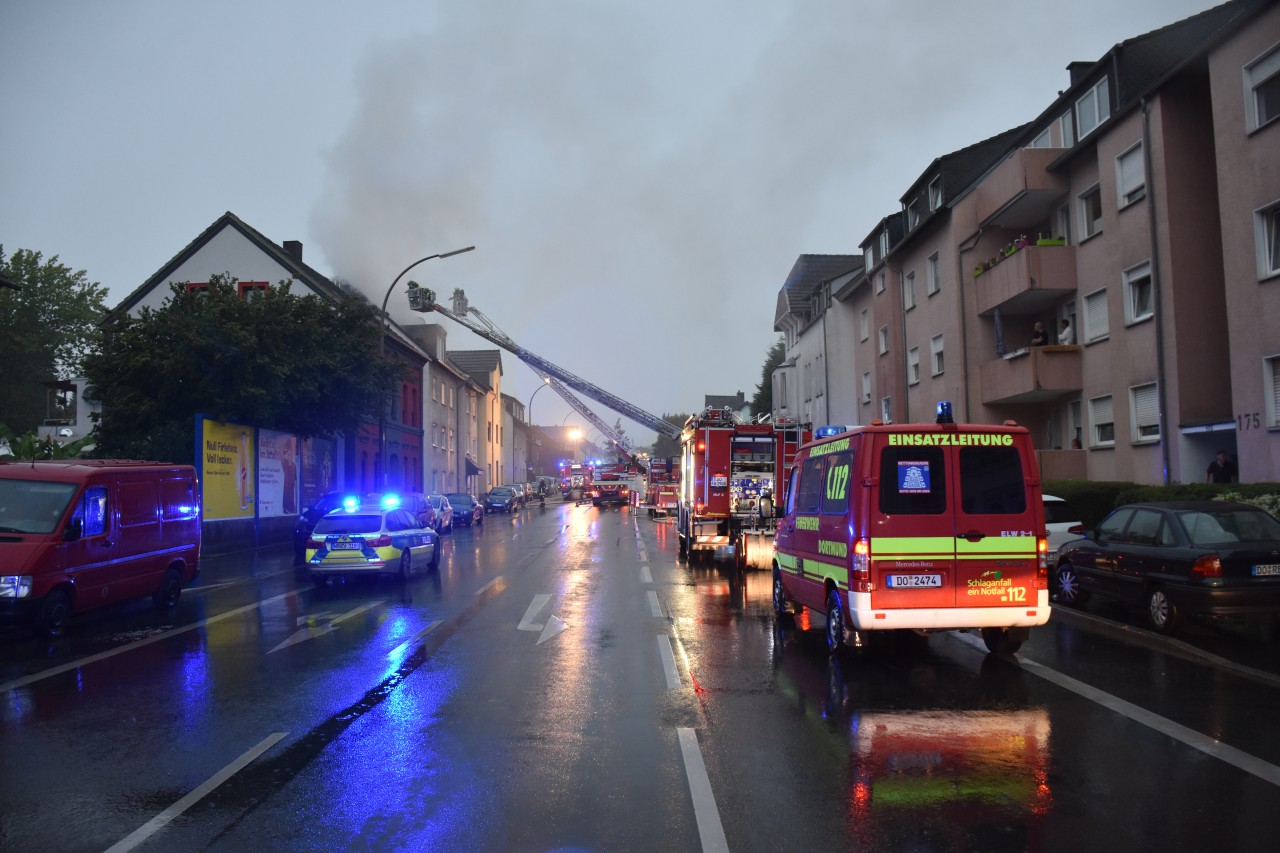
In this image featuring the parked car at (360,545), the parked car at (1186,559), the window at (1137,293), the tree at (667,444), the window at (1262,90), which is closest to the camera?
the parked car at (1186,559)

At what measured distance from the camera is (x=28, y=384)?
58688 mm

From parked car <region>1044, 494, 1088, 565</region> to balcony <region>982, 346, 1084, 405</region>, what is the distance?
289 inches

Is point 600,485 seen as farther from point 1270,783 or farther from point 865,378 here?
point 1270,783

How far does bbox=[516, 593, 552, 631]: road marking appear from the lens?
11.1 metres

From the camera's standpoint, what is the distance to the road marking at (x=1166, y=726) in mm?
5543

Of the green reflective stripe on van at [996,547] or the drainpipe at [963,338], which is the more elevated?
the drainpipe at [963,338]

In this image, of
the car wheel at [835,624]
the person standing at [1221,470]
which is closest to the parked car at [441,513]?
the person standing at [1221,470]

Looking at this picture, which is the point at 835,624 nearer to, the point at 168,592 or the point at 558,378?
the point at 168,592

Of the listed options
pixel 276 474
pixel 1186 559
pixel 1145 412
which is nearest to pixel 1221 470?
pixel 1145 412

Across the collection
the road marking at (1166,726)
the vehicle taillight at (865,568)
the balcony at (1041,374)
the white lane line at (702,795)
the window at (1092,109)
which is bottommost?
the road marking at (1166,726)

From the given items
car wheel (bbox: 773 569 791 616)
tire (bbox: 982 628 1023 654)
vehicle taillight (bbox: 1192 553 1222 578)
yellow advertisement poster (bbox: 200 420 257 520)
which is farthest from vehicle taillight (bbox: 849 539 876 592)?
yellow advertisement poster (bbox: 200 420 257 520)

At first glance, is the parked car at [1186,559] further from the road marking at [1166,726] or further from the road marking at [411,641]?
the road marking at [411,641]

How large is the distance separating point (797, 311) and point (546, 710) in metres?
43.7

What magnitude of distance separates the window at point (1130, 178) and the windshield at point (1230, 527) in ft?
35.9
